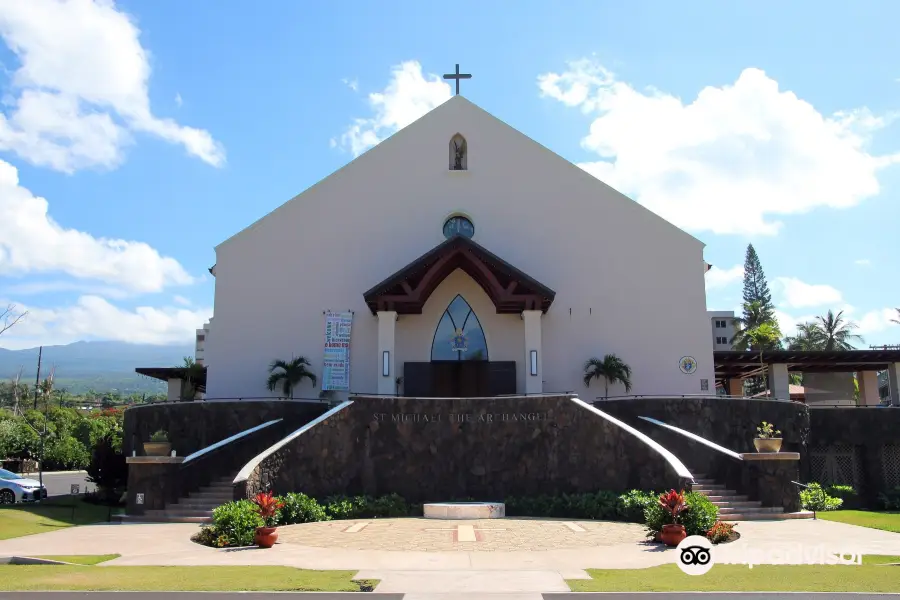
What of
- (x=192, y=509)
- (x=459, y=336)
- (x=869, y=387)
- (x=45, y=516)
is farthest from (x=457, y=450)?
(x=869, y=387)

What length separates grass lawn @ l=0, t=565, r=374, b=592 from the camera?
11039 millimetres

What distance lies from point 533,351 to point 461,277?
4499 millimetres

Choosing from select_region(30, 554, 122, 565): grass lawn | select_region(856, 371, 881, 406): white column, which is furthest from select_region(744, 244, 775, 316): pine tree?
select_region(30, 554, 122, 565): grass lawn

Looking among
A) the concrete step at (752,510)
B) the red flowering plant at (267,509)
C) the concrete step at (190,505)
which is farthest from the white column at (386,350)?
the concrete step at (752,510)

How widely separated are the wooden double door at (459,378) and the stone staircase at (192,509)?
10098 millimetres

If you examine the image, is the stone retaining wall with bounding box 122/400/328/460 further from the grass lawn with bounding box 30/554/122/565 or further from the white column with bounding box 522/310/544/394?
the grass lawn with bounding box 30/554/122/565

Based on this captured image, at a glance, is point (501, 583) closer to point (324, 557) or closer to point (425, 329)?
point (324, 557)

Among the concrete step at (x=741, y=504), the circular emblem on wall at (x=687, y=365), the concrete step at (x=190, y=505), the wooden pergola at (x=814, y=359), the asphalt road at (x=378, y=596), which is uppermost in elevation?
the wooden pergola at (x=814, y=359)

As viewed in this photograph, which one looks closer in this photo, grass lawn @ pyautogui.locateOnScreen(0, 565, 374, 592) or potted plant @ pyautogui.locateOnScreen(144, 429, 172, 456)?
grass lawn @ pyautogui.locateOnScreen(0, 565, 374, 592)

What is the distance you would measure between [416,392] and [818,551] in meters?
18.2

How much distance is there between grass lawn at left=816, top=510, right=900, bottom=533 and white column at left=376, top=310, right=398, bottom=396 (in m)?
15.4

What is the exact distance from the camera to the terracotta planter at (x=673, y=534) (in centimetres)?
1494

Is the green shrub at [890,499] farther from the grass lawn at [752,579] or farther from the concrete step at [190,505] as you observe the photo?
the concrete step at [190,505]

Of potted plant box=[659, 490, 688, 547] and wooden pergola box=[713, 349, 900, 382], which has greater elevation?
wooden pergola box=[713, 349, 900, 382]
